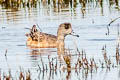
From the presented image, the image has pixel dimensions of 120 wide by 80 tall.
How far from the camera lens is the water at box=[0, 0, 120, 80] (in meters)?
11.1

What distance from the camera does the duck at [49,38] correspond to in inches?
602

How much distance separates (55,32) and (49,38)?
69.1 inches

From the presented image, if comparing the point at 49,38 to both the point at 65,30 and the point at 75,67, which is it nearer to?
the point at 65,30

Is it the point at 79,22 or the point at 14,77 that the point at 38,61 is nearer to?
the point at 14,77

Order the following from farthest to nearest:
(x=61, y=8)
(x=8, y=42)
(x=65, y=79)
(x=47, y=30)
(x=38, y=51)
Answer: (x=61, y=8)
(x=47, y=30)
(x=8, y=42)
(x=38, y=51)
(x=65, y=79)

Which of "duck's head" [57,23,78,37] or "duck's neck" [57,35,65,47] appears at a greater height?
"duck's head" [57,23,78,37]

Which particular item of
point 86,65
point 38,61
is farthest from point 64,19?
point 86,65

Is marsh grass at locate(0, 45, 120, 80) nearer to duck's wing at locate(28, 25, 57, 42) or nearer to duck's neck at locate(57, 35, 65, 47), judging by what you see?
duck's neck at locate(57, 35, 65, 47)

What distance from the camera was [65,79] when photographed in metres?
10.1

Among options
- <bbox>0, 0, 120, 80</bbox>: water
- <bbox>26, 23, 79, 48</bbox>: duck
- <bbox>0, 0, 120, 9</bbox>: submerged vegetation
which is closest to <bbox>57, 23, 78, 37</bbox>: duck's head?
<bbox>26, 23, 79, 48</bbox>: duck

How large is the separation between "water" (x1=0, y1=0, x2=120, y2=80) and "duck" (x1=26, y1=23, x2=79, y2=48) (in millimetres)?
204

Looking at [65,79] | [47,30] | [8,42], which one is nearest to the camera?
[65,79]

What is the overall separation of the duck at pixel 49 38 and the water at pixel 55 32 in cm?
20

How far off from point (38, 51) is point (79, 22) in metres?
4.22
